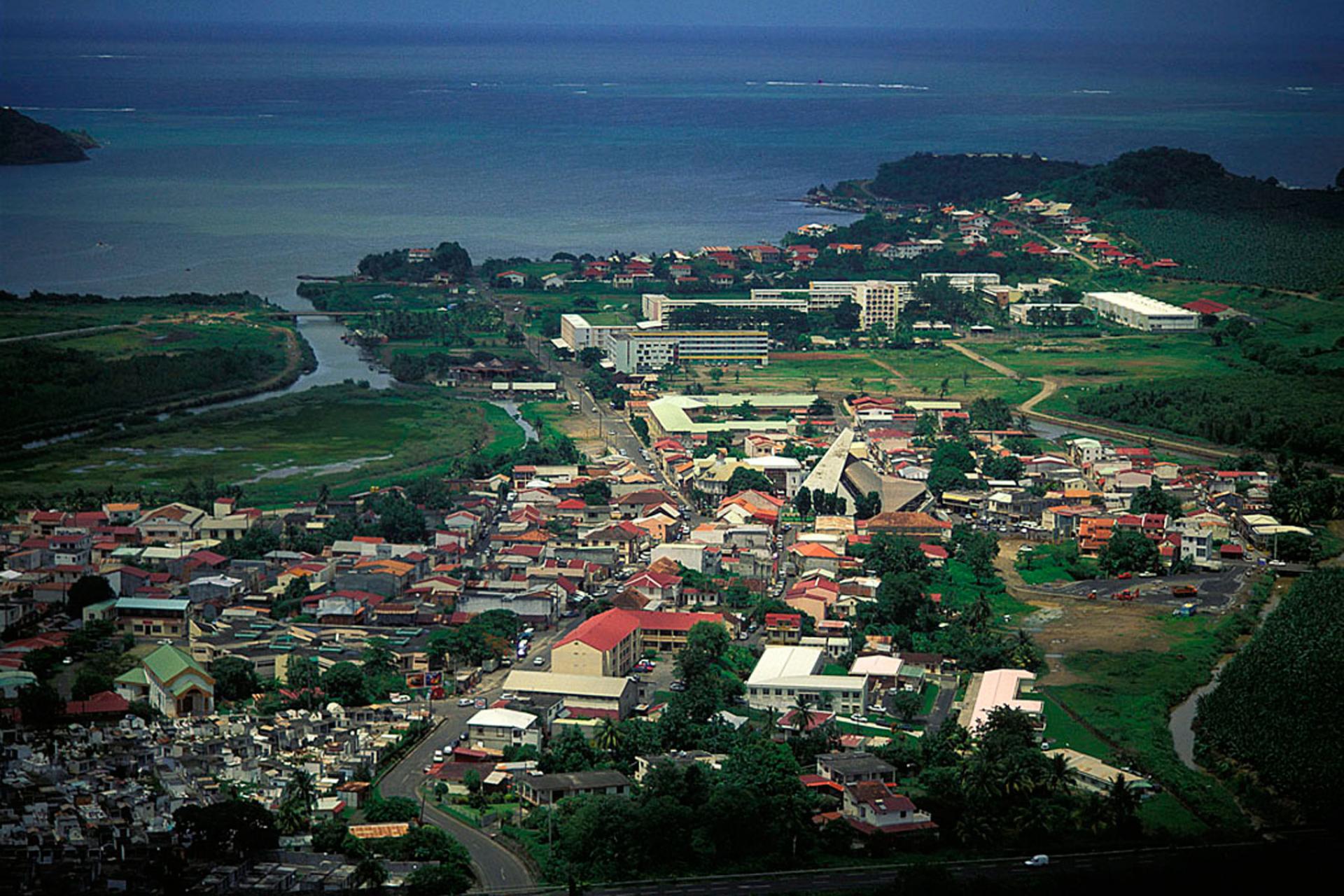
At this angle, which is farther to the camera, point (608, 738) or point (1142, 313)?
point (1142, 313)

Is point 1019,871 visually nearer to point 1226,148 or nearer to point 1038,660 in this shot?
point 1038,660

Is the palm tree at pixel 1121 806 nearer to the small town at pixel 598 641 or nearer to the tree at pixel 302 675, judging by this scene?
the small town at pixel 598 641

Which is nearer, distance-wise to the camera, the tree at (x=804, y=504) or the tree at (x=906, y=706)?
the tree at (x=906, y=706)

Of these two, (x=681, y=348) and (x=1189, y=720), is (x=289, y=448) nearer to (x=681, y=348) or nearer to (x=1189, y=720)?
Answer: (x=681, y=348)

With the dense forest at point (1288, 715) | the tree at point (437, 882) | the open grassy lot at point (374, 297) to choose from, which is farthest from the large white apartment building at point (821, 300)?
the tree at point (437, 882)

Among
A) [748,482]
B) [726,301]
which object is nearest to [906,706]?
[748,482]

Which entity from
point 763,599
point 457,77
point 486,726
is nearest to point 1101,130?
point 457,77
